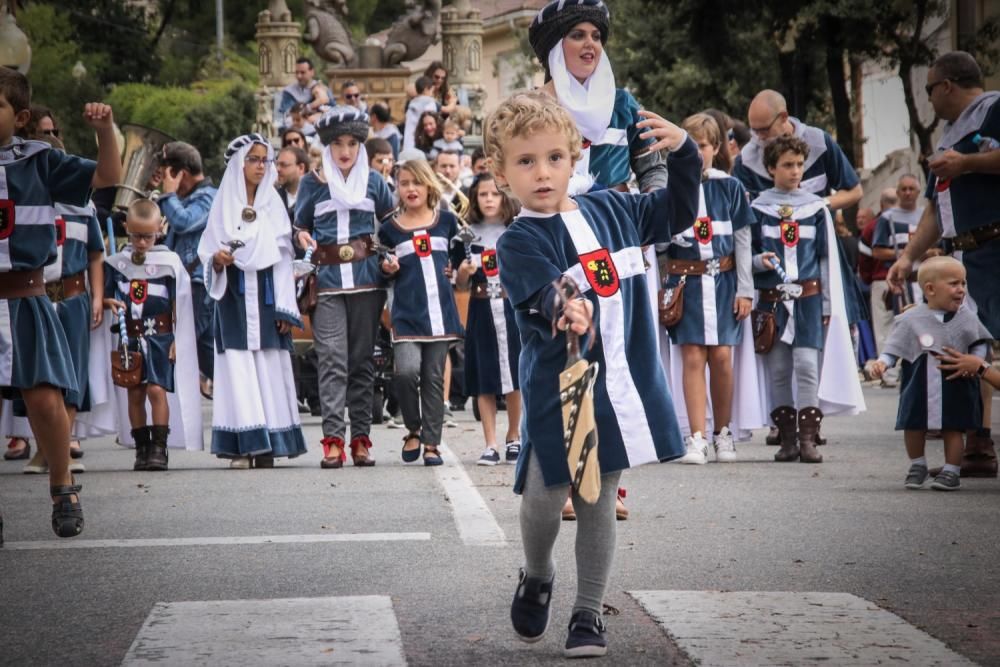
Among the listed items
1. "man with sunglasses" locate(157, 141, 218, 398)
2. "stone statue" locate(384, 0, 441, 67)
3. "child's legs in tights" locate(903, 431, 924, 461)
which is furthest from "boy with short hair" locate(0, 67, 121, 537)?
"stone statue" locate(384, 0, 441, 67)

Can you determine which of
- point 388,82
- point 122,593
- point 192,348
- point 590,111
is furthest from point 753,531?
point 388,82

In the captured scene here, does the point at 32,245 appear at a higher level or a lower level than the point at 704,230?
higher

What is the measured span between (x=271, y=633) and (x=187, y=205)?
8.39 m

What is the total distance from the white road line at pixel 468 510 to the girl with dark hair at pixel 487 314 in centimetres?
51

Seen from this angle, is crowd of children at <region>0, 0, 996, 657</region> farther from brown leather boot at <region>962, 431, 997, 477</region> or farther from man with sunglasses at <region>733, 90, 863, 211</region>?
brown leather boot at <region>962, 431, 997, 477</region>

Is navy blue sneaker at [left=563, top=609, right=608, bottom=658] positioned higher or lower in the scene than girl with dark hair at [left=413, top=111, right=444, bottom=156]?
lower

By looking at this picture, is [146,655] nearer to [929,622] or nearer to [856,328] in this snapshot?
[929,622]

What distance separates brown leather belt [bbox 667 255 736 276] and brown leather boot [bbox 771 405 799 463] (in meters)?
0.96

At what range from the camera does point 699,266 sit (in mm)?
11906

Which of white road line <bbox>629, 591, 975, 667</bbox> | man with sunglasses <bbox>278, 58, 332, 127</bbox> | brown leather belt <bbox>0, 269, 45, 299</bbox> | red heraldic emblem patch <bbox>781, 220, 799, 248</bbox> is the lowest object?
white road line <bbox>629, 591, 975, 667</bbox>

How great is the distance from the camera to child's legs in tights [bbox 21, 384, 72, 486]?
329 inches

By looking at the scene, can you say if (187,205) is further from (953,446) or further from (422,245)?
(953,446)

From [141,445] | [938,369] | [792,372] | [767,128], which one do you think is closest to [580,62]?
[938,369]

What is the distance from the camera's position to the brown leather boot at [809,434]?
11781 millimetres
